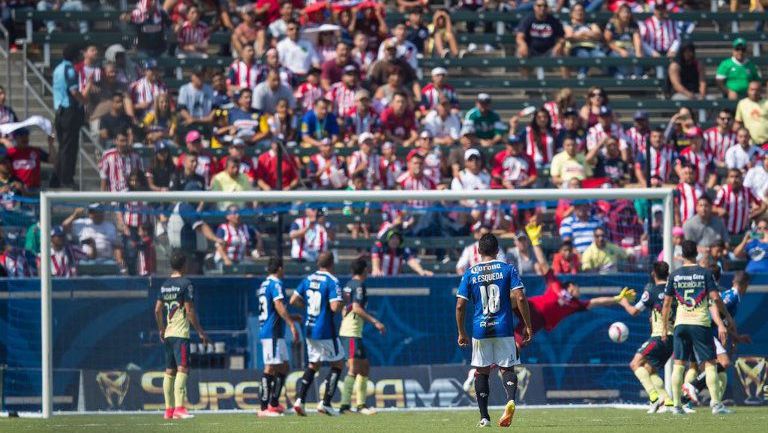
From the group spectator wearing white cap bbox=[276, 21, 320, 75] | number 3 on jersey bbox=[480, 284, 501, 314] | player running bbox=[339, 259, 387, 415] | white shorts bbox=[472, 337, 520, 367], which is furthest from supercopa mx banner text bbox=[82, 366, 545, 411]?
spectator wearing white cap bbox=[276, 21, 320, 75]

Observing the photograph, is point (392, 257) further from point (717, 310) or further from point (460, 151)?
point (717, 310)

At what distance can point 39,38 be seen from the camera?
76.5ft

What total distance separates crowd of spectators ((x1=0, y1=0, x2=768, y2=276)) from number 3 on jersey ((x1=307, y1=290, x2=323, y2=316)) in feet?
5.93

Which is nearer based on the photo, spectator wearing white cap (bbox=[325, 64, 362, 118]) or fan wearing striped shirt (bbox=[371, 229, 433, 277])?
fan wearing striped shirt (bbox=[371, 229, 433, 277])

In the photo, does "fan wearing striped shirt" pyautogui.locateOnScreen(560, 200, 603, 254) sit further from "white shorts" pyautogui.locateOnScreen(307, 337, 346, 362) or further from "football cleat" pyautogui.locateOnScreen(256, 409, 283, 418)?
"football cleat" pyautogui.locateOnScreen(256, 409, 283, 418)

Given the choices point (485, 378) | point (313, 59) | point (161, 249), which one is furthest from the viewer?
point (313, 59)

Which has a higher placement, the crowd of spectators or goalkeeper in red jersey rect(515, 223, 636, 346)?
the crowd of spectators

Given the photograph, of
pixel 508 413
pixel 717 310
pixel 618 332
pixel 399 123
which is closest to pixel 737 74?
pixel 399 123

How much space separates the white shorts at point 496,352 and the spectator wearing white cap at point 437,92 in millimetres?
9341

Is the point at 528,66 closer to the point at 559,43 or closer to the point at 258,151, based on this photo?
the point at 559,43

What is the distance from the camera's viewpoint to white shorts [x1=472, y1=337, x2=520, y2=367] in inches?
540

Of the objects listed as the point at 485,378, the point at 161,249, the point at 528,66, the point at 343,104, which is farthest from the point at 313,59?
the point at 485,378

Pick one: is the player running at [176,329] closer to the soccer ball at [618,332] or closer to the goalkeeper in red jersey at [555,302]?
the goalkeeper in red jersey at [555,302]

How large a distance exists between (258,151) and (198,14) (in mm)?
3142
